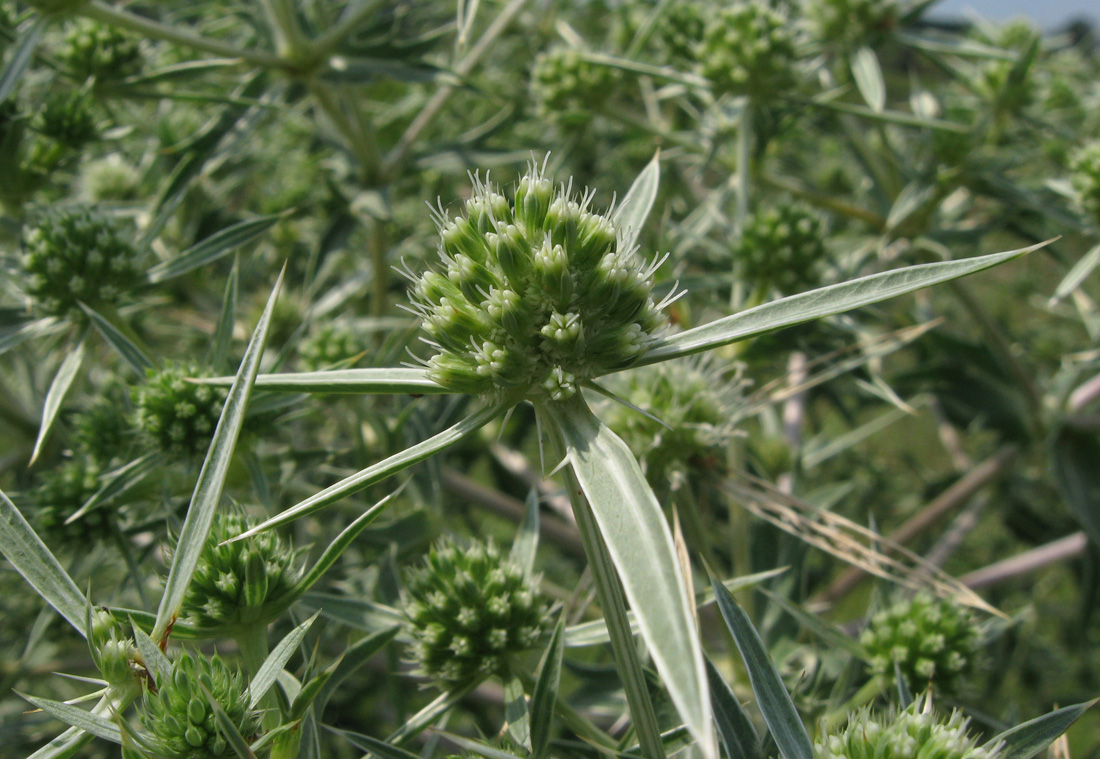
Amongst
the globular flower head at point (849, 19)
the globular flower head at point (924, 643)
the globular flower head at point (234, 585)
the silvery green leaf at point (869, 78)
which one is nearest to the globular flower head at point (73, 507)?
the globular flower head at point (234, 585)

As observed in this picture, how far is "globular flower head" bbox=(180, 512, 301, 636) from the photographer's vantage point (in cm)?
84

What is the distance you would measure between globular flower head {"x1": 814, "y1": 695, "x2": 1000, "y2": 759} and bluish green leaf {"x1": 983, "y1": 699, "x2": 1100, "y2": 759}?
2 centimetres

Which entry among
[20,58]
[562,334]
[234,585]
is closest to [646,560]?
[562,334]

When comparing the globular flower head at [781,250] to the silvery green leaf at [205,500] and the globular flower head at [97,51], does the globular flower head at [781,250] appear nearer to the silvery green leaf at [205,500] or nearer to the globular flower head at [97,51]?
the silvery green leaf at [205,500]

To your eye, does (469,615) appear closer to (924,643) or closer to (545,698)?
(545,698)

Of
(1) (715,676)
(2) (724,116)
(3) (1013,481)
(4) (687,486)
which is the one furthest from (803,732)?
(3) (1013,481)

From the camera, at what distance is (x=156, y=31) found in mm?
1430

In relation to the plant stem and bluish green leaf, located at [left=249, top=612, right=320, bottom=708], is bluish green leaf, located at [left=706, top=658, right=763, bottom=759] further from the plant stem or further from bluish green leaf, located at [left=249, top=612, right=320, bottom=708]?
bluish green leaf, located at [left=249, top=612, right=320, bottom=708]

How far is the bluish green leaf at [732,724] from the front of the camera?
2.51ft

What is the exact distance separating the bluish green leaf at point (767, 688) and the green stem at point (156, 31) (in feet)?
4.40

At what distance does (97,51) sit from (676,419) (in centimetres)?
138

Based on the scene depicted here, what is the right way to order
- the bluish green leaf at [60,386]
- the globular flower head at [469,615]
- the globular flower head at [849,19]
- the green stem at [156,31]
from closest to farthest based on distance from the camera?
the globular flower head at [469,615] → the bluish green leaf at [60,386] → the green stem at [156,31] → the globular flower head at [849,19]

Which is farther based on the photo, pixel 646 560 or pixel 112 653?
pixel 112 653

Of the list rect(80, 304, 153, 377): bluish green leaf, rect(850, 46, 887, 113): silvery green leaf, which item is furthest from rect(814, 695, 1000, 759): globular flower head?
rect(850, 46, 887, 113): silvery green leaf
